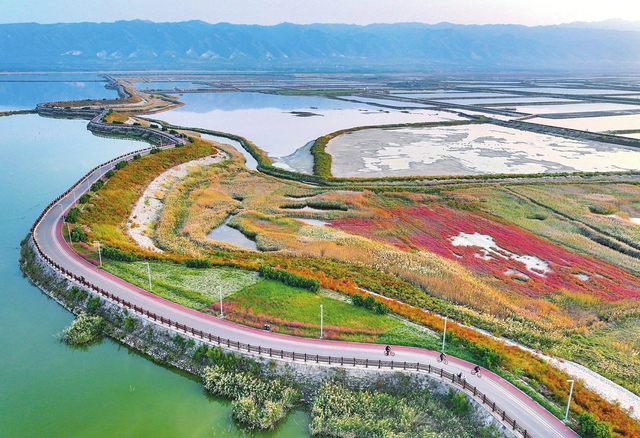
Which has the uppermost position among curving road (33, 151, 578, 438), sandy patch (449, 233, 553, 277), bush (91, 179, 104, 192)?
bush (91, 179, 104, 192)

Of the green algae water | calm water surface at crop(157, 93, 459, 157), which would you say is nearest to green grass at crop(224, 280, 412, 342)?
the green algae water

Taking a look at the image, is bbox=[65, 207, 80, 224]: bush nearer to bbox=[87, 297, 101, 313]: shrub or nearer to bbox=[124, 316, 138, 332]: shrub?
bbox=[87, 297, 101, 313]: shrub

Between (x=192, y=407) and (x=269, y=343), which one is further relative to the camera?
(x=269, y=343)

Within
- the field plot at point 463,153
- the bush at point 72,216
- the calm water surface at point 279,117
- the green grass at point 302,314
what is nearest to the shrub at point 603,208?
the field plot at point 463,153

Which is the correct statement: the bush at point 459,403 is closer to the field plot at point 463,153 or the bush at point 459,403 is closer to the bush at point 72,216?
the bush at point 72,216

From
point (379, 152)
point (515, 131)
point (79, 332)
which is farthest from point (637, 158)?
point (79, 332)

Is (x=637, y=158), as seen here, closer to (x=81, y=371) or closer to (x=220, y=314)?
(x=220, y=314)
